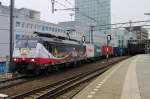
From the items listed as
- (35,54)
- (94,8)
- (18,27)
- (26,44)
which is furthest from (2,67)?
(94,8)

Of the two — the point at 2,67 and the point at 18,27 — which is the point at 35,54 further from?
the point at 18,27

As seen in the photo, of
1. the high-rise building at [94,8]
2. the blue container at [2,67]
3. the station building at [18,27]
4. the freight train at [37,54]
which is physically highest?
the high-rise building at [94,8]

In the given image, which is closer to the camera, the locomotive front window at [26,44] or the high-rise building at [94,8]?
the locomotive front window at [26,44]

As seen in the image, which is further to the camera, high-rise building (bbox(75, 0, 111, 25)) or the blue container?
high-rise building (bbox(75, 0, 111, 25))

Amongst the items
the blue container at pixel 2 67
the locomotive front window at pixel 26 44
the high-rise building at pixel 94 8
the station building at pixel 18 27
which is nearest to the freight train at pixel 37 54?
the locomotive front window at pixel 26 44

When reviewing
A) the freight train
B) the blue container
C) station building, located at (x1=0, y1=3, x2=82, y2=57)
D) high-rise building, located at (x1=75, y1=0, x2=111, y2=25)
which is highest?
high-rise building, located at (x1=75, y1=0, x2=111, y2=25)

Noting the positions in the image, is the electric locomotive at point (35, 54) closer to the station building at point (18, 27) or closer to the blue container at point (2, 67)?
the blue container at point (2, 67)

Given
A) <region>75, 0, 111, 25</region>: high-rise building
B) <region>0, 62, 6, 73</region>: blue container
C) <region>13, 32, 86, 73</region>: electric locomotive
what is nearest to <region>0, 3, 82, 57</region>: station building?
<region>75, 0, 111, 25</region>: high-rise building

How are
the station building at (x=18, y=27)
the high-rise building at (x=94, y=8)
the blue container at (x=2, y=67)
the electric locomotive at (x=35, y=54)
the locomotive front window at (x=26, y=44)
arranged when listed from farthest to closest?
1. the high-rise building at (x=94, y=8)
2. the station building at (x=18, y=27)
3. the blue container at (x=2, y=67)
4. the locomotive front window at (x=26, y=44)
5. the electric locomotive at (x=35, y=54)

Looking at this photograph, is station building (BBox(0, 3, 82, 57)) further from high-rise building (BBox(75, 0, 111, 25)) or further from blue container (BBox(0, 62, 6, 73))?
blue container (BBox(0, 62, 6, 73))

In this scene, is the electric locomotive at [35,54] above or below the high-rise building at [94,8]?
below

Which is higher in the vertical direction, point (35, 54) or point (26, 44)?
point (26, 44)

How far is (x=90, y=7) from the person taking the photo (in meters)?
44.9

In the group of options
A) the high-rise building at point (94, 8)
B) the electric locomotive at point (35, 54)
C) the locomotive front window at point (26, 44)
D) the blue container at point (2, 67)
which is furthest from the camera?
the high-rise building at point (94, 8)
